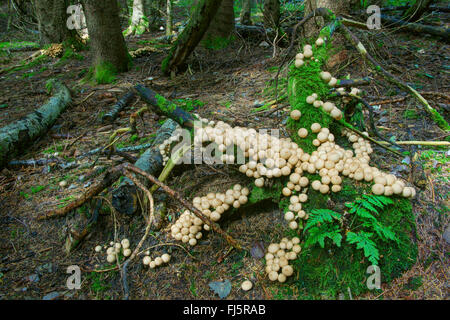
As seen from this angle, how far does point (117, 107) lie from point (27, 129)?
1.43 m

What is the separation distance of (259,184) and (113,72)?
5583mm

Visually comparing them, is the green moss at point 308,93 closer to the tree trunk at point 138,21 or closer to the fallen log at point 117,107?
the fallen log at point 117,107

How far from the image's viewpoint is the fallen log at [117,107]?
15.5 ft

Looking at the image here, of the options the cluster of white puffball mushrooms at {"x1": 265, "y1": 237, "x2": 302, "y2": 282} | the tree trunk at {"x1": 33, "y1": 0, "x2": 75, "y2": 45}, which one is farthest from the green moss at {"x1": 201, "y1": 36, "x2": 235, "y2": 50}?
the cluster of white puffball mushrooms at {"x1": 265, "y1": 237, "x2": 302, "y2": 282}

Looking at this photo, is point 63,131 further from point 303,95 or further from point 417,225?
point 417,225

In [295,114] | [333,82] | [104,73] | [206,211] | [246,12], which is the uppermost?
[246,12]

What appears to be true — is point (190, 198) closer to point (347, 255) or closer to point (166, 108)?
point (166, 108)

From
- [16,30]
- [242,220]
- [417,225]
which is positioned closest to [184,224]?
[242,220]

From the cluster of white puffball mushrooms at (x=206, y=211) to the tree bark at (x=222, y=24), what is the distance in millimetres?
5871

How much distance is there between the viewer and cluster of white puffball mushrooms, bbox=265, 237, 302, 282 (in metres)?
2.12

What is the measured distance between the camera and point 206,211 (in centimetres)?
249

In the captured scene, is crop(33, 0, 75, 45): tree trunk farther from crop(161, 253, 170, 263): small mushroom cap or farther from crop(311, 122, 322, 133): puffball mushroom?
crop(311, 122, 322, 133): puffball mushroom

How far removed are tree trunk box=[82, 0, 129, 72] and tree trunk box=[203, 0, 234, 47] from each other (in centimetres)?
220

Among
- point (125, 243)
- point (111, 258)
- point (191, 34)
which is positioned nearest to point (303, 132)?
point (125, 243)
